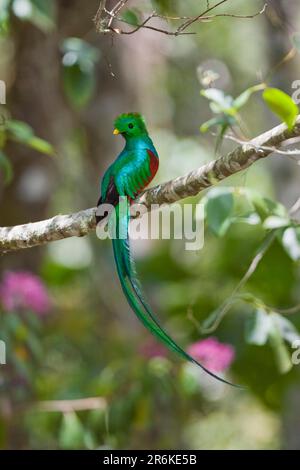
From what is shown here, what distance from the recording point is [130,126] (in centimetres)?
283

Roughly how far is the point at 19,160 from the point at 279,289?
1.75 metres

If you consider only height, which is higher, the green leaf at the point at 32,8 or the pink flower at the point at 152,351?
the green leaf at the point at 32,8

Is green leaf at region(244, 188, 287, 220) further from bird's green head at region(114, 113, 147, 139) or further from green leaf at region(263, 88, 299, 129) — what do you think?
green leaf at region(263, 88, 299, 129)

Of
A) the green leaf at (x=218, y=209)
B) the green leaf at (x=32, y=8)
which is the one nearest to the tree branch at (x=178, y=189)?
the green leaf at (x=218, y=209)

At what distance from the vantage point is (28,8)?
312cm

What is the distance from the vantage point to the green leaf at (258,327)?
2947mm

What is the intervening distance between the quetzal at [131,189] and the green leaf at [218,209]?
221 mm

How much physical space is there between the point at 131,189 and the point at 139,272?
2993mm

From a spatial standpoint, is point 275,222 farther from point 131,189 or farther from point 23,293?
point 23,293

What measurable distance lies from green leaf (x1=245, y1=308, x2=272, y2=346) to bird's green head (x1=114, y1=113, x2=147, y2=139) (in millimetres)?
766

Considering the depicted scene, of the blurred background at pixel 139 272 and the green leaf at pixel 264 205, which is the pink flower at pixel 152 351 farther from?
the green leaf at pixel 264 205

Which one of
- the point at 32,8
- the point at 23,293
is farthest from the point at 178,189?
the point at 23,293

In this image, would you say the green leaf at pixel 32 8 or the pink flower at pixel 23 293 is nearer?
the green leaf at pixel 32 8
